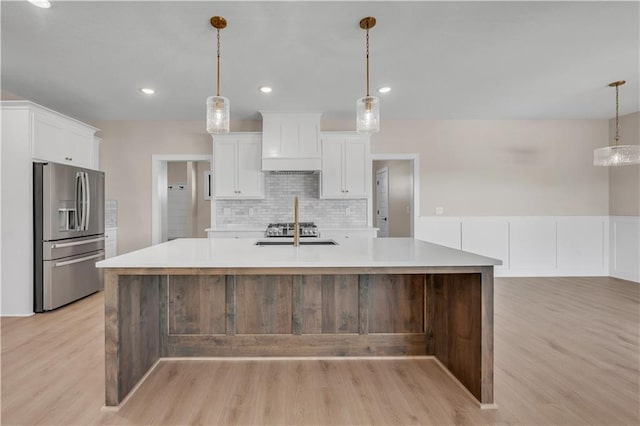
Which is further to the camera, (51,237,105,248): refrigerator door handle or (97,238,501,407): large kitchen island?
(51,237,105,248): refrigerator door handle

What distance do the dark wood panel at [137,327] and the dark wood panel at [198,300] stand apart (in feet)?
0.37

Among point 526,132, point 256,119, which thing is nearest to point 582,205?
point 526,132

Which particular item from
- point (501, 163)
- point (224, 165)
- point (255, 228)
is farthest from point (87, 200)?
point (501, 163)

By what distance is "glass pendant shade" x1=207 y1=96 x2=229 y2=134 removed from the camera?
2402 mm

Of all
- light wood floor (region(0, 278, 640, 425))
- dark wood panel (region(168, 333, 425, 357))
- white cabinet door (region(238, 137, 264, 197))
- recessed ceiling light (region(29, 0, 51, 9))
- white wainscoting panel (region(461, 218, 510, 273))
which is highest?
recessed ceiling light (region(29, 0, 51, 9))

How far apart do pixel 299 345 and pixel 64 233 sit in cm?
303

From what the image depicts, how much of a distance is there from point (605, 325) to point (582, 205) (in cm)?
299

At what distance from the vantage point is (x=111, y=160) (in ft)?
17.2

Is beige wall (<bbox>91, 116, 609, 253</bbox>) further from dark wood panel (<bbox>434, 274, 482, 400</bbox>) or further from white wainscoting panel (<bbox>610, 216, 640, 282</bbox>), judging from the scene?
dark wood panel (<bbox>434, 274, 482, 400</bbox>)

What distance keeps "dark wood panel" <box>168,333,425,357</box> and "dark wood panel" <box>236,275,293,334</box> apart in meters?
0.07

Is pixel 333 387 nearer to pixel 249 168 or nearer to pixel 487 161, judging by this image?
pixel 249 168

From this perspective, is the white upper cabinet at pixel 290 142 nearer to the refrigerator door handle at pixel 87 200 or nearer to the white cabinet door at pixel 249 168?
the white cabinet door at pixel 249 168

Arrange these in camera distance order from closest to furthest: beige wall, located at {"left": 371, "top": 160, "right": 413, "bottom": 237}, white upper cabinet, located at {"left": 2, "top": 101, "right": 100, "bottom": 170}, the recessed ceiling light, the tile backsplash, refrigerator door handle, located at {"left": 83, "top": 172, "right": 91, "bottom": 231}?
the recessed ceiling light → white upper cabinet, located at {"left": 2, "top": 101, "right": 100, "bottom": 170} → refrigerator door handle, located at {"left": 83, "top": 172, "right": 91, "bottom": 231} → the tile backsplash → beige wall, located at {"left": 371, "top": 160, "right": 413, "bottom": 237}

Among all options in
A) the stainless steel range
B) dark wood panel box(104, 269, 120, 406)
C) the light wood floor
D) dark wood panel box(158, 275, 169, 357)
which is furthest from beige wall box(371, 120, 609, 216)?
dark wood panel box(104, 269, 120, 406)
